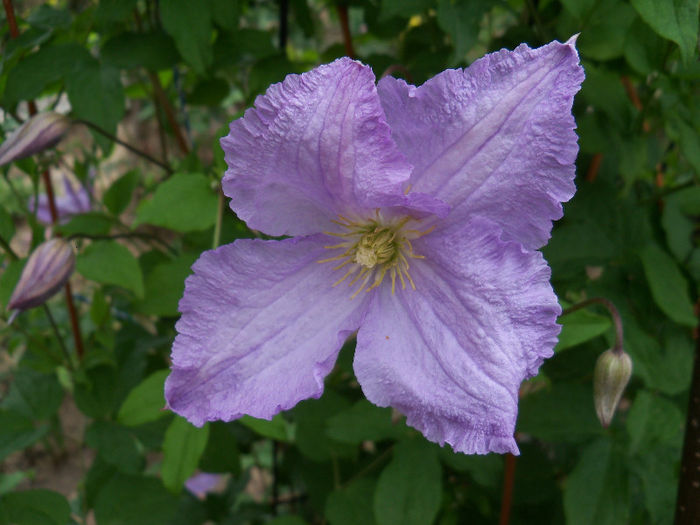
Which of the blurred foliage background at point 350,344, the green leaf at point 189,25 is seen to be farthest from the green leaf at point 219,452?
the green leaf at point 189,25

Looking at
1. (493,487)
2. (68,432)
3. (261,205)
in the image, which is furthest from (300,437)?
(68,432)

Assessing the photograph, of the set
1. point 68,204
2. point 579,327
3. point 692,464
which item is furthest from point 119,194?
point 692,464

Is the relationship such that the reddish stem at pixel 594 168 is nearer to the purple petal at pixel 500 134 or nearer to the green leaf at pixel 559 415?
the green leaf at pixel 559 415

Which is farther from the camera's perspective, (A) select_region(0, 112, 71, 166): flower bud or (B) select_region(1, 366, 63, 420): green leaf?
(B) select_region(1, 366, 63, 420): green leaf

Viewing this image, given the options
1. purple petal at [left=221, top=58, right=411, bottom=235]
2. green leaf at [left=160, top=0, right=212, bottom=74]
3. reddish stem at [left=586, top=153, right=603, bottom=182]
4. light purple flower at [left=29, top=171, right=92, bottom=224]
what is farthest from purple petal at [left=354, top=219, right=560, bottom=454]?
light purple flower at [left=29, top=171, right=92, bottom=224]

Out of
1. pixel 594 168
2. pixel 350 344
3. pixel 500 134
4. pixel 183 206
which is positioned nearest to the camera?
pixel 500 134

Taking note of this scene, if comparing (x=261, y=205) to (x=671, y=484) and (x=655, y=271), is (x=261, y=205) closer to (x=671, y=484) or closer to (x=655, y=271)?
(x=655, y=271)

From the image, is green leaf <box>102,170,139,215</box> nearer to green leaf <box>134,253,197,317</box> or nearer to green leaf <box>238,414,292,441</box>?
green leaf <box>134,253,197,317</box>

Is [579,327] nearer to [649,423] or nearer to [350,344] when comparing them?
[649,423]
